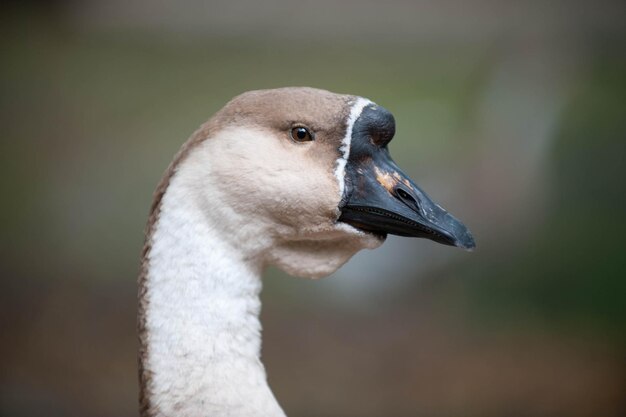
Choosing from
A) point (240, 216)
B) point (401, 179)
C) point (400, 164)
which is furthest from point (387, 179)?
point (400, 164)

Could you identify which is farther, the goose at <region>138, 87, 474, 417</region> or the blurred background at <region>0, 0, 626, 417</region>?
the blurred background at <region>0, 0, 626, 417</region>

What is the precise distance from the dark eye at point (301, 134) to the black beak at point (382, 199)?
0.27ft

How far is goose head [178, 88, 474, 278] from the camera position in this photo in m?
1.29

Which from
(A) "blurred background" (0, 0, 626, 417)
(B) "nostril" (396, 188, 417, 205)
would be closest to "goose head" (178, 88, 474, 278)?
(B) "nostril" (396, 188, 417, 205)

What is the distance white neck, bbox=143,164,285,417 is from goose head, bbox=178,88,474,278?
0.11 ft

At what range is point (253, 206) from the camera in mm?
1305

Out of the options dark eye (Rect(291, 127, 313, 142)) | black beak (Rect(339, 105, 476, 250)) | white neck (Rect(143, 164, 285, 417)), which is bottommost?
white neck (Rect(143, 164, 285, 417))

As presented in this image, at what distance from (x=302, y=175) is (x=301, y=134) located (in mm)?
75

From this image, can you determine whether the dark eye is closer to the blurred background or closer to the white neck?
the white neck

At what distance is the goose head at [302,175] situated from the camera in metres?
1.29

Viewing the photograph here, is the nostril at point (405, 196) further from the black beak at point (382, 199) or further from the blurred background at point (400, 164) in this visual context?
the blurred background at point (400, 164)

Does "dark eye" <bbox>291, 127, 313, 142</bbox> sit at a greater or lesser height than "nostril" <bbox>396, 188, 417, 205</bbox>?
greater

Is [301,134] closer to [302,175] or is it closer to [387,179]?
[302,175]

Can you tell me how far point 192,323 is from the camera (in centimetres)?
130
